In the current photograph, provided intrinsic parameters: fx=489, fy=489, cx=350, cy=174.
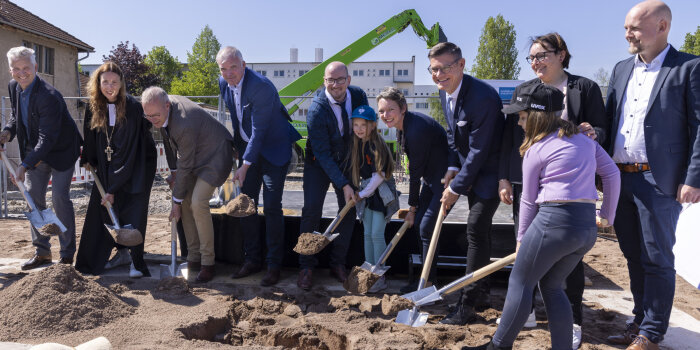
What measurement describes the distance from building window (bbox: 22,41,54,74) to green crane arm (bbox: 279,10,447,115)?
406 inches

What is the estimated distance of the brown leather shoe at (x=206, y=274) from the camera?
4.36 metres

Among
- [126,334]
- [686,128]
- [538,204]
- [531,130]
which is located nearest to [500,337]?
[538,204]

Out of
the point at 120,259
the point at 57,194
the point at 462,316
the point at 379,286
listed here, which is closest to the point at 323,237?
the point at 379,286

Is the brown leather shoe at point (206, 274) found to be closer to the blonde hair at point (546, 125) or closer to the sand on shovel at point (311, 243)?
the sand on shovel at point (311, 243)

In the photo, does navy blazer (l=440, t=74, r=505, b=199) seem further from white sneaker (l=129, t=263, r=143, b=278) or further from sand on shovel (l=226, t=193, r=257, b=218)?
white sneaker (l=129, t=263, r=143, b=278)

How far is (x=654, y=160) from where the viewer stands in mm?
2785

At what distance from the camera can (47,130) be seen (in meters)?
4.39

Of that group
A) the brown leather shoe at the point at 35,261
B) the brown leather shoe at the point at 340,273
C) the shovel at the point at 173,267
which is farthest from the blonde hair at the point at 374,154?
the brown leather shoe at the point at 35,261

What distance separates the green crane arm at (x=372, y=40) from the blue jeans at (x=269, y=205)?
9732 millimetres

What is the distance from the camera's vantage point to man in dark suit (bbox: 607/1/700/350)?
2.72 metres

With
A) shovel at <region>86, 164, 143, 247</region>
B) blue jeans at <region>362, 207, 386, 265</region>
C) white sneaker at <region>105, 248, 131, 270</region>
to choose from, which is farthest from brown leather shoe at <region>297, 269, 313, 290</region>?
white sneaker at <region>105, 248, 131, 270</region>

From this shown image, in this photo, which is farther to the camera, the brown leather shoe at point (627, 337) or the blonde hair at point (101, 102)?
the blonde hair at point (101, 102)

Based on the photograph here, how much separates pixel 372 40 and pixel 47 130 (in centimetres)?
1104

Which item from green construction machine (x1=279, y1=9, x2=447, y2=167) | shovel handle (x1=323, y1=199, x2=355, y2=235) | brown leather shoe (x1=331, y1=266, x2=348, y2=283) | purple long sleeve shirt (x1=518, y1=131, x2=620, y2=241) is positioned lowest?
brown leather shoe (x1=331, y1=266, x2=348, y2=283)
